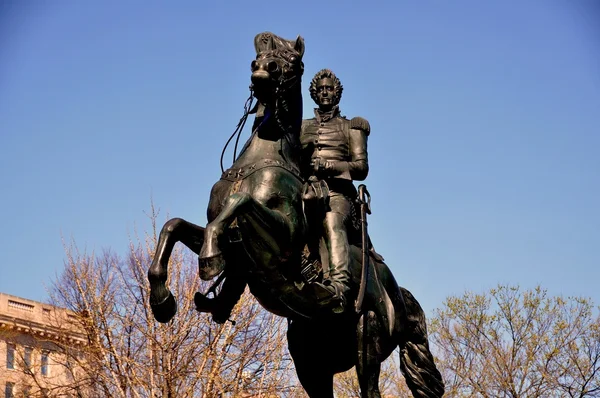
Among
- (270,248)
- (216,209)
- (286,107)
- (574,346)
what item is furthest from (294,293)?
(574,346)

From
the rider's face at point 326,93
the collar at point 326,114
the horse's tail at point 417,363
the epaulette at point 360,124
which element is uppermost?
the rider's face at point 326,93

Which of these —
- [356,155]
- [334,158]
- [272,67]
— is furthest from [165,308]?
[356,155]

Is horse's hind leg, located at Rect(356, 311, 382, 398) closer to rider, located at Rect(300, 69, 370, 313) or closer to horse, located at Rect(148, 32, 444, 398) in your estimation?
horse, located at Rect(148, 32, 444, 398)

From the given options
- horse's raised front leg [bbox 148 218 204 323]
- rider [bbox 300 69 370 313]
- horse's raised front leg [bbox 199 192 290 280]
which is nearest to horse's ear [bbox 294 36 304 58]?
rider [bbox 300 69 370 313]

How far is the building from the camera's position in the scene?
2846 centimetres

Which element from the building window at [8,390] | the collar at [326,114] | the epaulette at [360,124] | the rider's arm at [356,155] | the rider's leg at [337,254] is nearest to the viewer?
the rider's leg at [337,254]

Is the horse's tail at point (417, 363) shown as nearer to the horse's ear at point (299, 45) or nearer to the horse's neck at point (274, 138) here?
the horse's neck at point (274, 138)

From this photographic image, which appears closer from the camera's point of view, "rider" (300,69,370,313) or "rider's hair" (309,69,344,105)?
"rider" (300,69,370,313)

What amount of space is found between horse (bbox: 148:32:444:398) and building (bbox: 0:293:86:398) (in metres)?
18.3

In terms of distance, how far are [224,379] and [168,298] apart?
62.5ft

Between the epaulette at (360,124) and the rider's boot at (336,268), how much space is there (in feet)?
3.14

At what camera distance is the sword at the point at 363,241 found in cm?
827

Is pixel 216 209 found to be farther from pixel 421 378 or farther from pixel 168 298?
pixel 421 378

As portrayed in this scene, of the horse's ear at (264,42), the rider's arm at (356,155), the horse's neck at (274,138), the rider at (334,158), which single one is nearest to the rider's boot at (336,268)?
the rider at (334,158)
